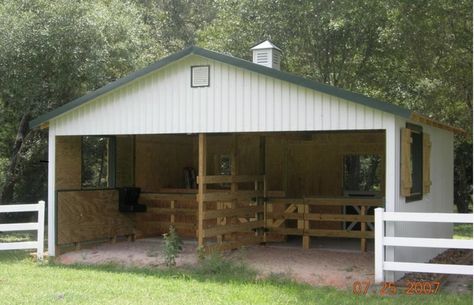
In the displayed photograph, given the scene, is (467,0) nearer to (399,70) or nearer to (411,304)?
(399,70)

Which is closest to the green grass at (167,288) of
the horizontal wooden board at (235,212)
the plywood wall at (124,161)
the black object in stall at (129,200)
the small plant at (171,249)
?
the small plant at (171,249)

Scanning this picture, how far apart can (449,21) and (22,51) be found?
9.27m

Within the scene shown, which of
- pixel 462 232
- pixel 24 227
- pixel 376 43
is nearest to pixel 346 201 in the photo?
pixel 24 227

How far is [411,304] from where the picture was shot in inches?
293

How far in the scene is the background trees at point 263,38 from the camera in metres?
14.1

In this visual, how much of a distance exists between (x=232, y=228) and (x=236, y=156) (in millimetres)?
1653

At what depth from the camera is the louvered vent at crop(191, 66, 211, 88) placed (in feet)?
34.1

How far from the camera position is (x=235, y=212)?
11500 mm

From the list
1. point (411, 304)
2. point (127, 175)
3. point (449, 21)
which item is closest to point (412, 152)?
point (411, 304)

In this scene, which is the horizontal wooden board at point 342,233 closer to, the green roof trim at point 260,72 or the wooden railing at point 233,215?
the wooden railing at point 233,215

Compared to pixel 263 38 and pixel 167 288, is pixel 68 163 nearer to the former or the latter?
pixel 167 288

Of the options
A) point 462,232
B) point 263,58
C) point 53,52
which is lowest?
point 462,232

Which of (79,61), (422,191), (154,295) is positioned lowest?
→ (154,295)

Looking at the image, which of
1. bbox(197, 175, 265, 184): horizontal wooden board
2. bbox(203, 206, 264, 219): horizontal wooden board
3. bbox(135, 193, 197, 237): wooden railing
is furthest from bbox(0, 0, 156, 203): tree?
bbox(203, 206, 264, 219): horizontal wooden board
